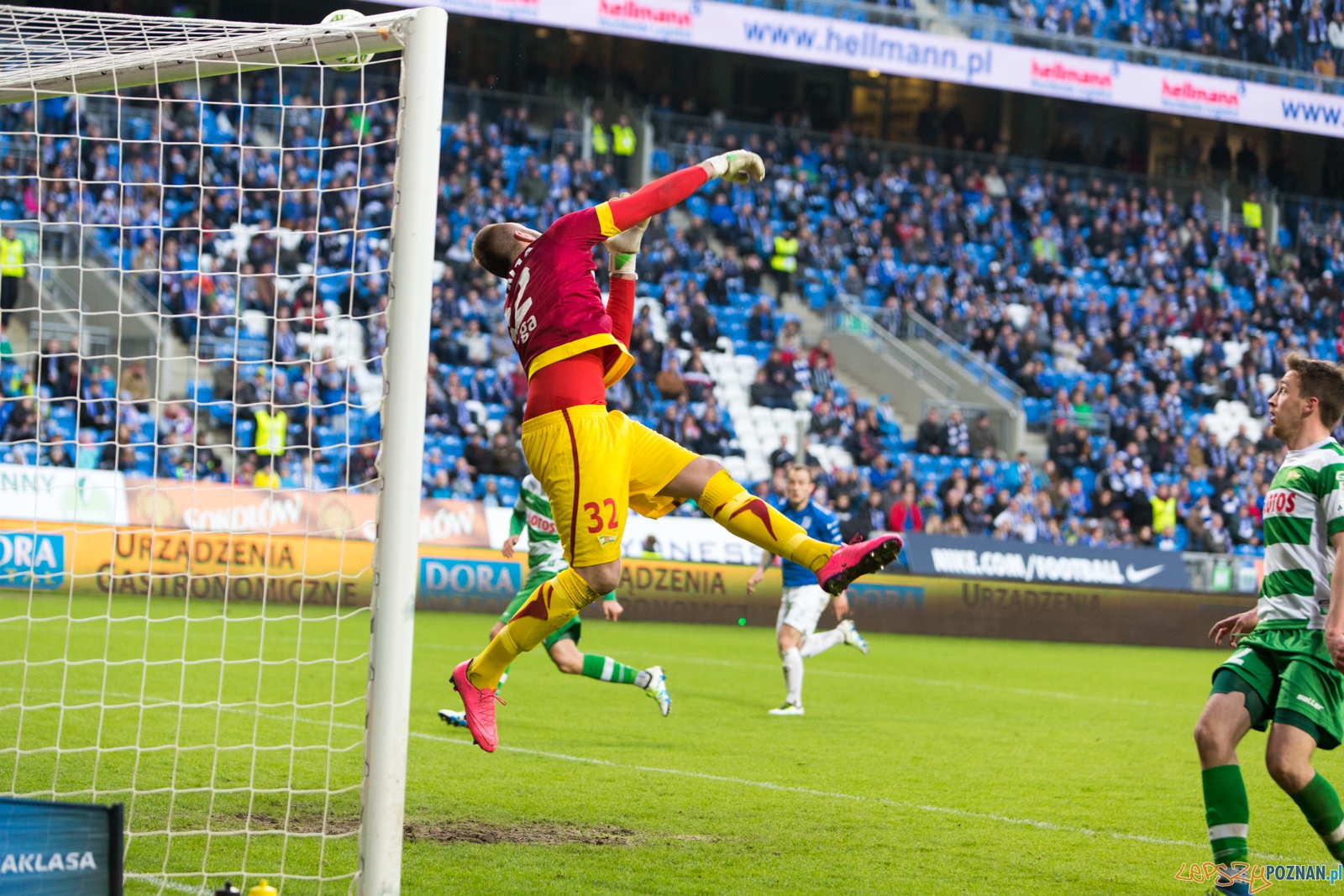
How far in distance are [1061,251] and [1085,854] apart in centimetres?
2667

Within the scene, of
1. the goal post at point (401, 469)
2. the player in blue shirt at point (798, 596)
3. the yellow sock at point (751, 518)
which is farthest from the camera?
the player in blue shirt at point (798, 596)

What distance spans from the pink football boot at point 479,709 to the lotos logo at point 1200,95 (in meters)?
29.3

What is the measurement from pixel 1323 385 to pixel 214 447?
514 centimetres

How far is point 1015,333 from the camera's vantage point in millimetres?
28562

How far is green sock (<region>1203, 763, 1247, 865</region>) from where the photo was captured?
5336mm

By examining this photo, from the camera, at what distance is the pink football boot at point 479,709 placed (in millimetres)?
5871

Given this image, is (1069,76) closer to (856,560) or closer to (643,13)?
(643,13)

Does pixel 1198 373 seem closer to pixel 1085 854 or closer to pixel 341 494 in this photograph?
pixel 341 494

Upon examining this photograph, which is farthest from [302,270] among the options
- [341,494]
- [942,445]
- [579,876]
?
[579,876]

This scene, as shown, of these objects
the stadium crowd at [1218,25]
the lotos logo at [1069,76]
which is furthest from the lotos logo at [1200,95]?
the lotos logo at [1069,76]

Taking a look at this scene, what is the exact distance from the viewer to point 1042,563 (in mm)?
21656

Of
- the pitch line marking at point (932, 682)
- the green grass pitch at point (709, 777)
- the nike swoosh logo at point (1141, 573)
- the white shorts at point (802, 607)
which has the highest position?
the white shorts at point (802, 607)

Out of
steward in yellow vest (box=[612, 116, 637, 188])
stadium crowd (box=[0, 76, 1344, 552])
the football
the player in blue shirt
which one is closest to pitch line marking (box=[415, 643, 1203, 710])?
the player in blue shirt

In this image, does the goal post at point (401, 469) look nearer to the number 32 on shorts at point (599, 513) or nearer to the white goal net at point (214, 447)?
the white goal net at point (214, 447)
